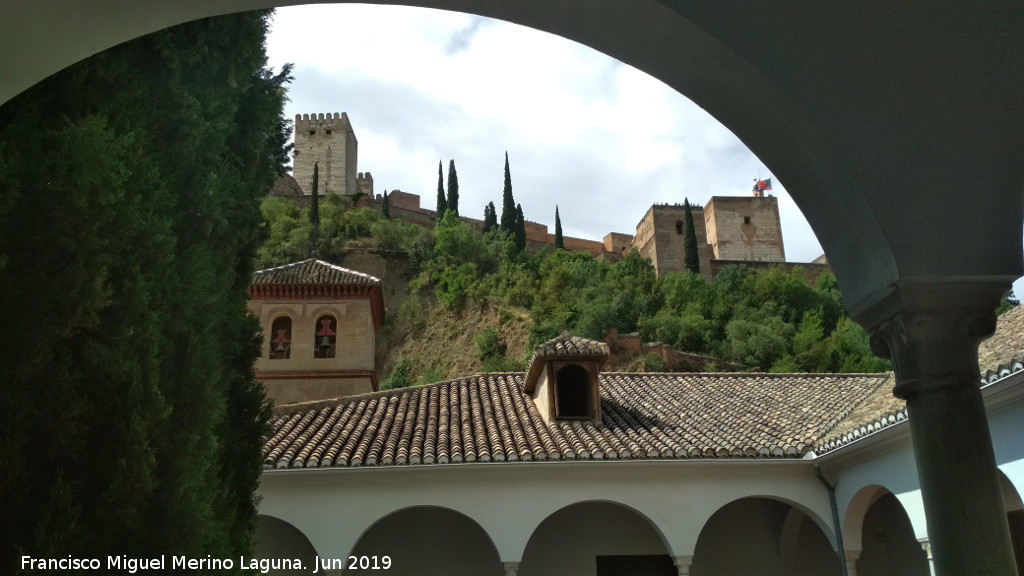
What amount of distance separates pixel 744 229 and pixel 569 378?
49.9m

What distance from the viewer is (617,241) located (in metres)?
67.0

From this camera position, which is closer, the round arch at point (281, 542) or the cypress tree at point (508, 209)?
the round arch at point (281, 542)

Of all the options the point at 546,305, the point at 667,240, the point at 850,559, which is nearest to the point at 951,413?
the point at 850,559

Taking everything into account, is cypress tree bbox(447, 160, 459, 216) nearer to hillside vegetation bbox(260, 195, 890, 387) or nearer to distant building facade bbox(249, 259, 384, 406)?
hillside vegetation bbox(260, 195, 890, 387)

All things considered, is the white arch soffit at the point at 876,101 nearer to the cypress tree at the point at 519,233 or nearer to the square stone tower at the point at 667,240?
the cypress tree at the point at 519,233

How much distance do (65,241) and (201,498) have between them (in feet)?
3.95

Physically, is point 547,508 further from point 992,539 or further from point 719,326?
point 719,326

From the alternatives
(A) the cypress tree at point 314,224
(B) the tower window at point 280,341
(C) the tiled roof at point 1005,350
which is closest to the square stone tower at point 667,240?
(A) the cypress tree at point 314,224

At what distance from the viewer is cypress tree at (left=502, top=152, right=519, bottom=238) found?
52719mm

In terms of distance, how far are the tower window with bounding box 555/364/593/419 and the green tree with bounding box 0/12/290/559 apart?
31.2ft

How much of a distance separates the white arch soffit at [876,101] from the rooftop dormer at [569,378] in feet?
34.0

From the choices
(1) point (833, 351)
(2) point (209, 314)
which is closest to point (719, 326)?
(1) point (833, 351)

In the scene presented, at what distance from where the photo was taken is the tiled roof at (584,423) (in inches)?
451

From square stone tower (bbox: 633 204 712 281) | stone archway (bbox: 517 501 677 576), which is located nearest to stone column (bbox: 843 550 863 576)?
stone archway (bbox: 517 501 677 576)
